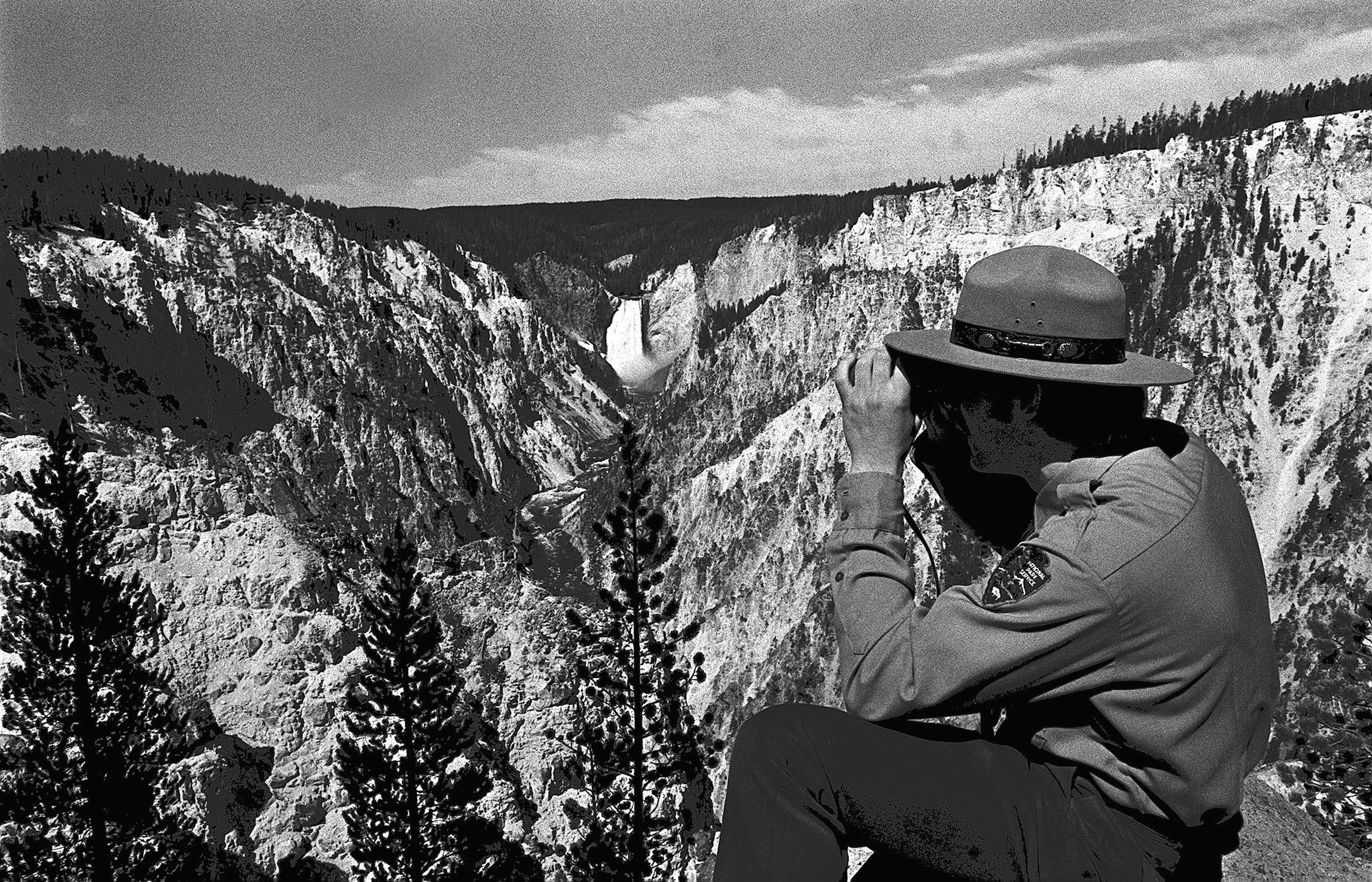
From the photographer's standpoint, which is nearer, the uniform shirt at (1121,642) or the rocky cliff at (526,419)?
the uniform shirt at (1121,642)

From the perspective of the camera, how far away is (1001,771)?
7.33 ft

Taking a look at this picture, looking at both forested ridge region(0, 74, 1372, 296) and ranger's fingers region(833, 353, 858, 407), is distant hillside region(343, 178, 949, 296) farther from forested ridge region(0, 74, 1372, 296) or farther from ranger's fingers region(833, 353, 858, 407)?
ranger's fingers region(833, 353, 858, 407)

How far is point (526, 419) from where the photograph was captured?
108375 mm

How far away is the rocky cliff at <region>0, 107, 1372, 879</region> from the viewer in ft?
112

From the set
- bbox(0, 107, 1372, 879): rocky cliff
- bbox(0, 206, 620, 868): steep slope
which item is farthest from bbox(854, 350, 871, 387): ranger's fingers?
bbox(0, 206, 620, 868): steep slope

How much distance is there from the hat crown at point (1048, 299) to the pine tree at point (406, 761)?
77.6ft

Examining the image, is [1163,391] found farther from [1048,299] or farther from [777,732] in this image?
[777,732]

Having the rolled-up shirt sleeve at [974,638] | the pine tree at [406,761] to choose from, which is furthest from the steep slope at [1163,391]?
the rolled-up shirt sleeve at [974,638]

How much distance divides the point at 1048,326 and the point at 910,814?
4.20 ft

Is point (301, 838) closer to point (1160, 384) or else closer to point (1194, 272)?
point (1160, 384)

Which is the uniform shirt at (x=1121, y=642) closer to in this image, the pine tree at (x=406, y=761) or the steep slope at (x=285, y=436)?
the pine tree at (x=406, y=761)

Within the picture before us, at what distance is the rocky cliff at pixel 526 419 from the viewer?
34.2 meters

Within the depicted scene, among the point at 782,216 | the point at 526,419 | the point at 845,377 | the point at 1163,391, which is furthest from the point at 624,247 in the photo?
the point at 845,377

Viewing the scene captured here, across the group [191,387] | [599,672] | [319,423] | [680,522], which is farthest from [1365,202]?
[191,387]
